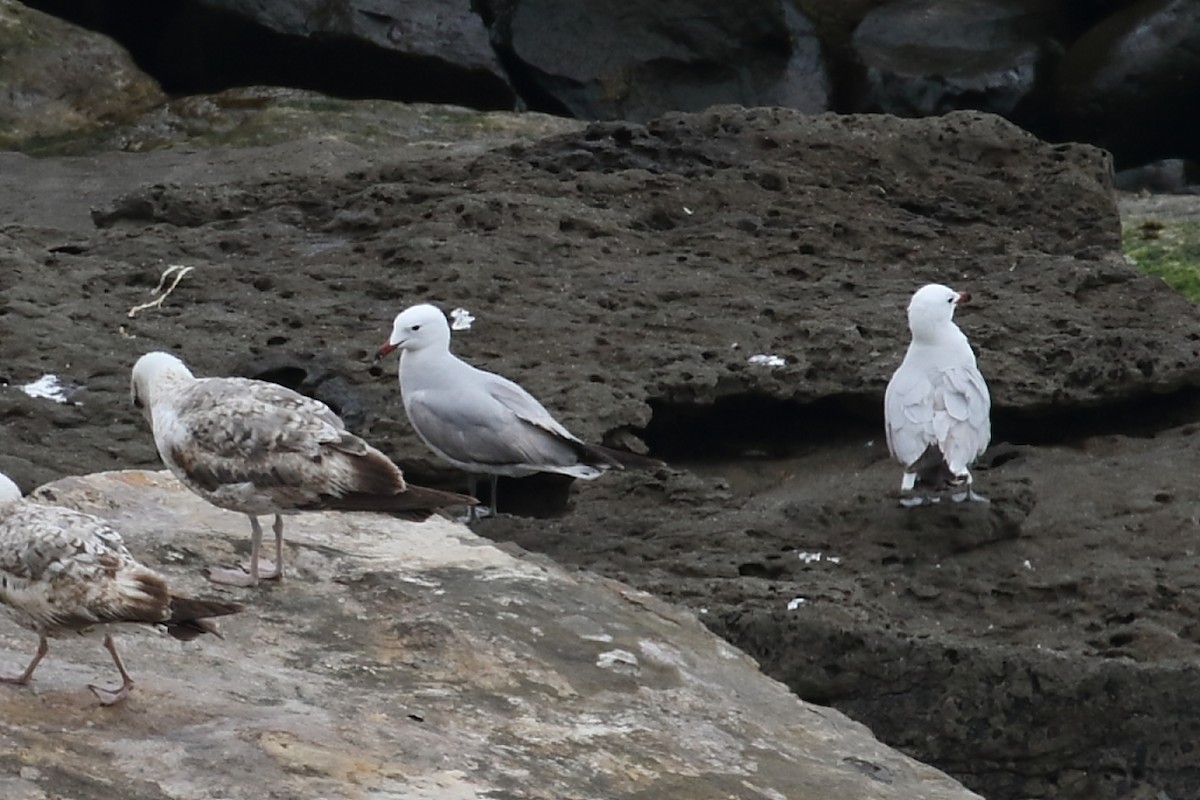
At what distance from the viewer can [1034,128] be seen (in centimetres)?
1628

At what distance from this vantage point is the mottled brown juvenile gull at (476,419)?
6.86 metres

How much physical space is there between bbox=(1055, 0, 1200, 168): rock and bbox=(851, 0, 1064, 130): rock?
0.32 m

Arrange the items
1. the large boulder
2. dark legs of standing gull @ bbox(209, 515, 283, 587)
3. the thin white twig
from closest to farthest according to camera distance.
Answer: dark legs of standing gull @ bbox(209, 515, 283, 587) → the large boulder → the thin white twig

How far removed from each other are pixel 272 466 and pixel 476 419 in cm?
219

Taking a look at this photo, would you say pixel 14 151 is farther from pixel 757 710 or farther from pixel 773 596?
pixel 757 710

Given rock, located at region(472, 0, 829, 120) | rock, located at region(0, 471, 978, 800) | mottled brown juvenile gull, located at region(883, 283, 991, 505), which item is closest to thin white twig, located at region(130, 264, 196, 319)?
rock, located at region(0, 471, 978, 800)

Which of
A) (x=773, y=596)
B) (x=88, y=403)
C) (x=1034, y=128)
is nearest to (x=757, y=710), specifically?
(x=773, y=596)

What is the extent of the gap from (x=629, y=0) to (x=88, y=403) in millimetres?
9253

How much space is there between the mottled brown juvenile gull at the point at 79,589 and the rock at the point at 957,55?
12437 millimetres

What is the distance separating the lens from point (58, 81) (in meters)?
14.0

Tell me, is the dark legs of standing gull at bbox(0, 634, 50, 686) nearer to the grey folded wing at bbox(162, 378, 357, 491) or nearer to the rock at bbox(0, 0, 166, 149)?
the grey folded wing at bbox(162, 378, 357, 491)

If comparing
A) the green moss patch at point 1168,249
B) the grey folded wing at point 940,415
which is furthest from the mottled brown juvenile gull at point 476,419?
the green moss patch at point 1168,249

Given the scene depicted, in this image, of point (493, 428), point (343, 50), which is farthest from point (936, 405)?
point (343, 50)

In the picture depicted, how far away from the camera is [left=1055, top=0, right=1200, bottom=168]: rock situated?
1591 centimetres
